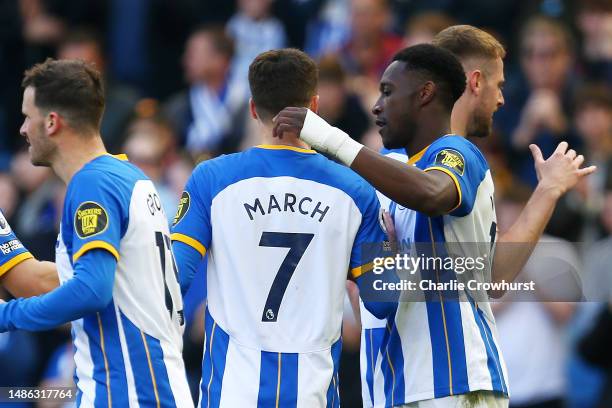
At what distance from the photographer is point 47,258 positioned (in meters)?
10.4

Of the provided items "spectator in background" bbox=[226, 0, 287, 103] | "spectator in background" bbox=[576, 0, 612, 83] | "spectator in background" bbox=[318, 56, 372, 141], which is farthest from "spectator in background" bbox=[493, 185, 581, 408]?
"spectator in background" bbox=[226, 0, 287, 103]

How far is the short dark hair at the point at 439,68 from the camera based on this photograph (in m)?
A: 5.91

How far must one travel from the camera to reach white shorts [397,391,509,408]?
5711mm

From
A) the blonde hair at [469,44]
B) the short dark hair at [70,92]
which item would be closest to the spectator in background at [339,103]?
the blonde hair at [469,44]

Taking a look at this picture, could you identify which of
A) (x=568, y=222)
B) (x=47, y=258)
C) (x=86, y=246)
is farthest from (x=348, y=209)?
(x=47, y=258)

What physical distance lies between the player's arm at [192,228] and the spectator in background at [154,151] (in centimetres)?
502

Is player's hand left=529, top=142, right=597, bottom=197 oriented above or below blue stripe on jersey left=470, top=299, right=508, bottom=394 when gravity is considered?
above

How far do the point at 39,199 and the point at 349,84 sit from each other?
3.06 m

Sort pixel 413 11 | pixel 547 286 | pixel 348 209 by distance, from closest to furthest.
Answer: pixel 348 209, pixel 547 286, pixel 413 11

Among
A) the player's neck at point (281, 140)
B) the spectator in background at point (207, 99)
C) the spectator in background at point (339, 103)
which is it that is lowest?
the player's neck at point (281, 140)

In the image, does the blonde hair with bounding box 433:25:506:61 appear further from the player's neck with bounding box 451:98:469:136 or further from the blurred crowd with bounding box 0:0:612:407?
the blurred crowd with bounding box 0:0:612:407

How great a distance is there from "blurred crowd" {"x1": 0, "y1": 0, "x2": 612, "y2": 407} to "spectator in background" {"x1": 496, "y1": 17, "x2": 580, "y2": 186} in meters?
0.01

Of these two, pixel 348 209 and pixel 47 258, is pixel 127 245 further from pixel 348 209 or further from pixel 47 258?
pixel 47 258

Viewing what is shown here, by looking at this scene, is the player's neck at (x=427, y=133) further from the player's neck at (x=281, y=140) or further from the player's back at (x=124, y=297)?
the player's back at (x=124, y=297)
